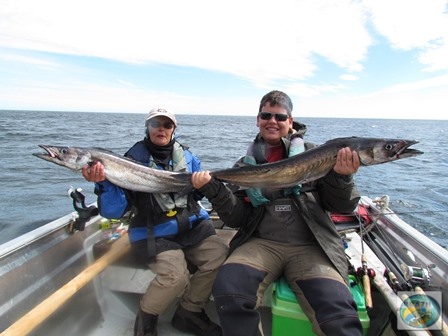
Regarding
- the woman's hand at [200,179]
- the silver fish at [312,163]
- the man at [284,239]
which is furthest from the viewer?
the woman's hand at [200,179]

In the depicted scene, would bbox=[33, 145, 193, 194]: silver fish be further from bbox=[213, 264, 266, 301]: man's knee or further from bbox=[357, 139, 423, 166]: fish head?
bbox=[357, 139, 423, 166]: fish head

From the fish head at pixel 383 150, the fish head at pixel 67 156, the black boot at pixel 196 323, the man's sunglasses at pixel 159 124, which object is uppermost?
the man's sunglasses at pixel 159 124

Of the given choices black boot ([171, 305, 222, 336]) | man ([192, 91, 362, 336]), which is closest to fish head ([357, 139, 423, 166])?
man ([192, 91, 362, 336])

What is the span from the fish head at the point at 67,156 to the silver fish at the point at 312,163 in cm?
149

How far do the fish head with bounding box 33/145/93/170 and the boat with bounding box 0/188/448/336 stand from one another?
1.90 feet

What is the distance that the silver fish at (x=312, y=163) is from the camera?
2.97 meters

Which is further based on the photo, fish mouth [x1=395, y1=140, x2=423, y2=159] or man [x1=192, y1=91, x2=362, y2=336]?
fish mouth [x1=395, y1=140, x2=423, y2=159]

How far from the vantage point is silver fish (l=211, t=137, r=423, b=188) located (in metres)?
2.97

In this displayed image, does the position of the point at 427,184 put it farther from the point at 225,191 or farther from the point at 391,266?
the point at 225,191

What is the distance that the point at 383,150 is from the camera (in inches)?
117

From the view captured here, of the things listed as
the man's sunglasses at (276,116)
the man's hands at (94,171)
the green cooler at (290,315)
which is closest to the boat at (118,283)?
the green cooler at (290,315)

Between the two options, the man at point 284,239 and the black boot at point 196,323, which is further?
the black boot at point 196,323

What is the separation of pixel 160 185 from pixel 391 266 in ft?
9.78

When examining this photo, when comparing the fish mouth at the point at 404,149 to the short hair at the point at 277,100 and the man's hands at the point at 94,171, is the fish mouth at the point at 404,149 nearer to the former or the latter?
the short hair at the point at 277,100
